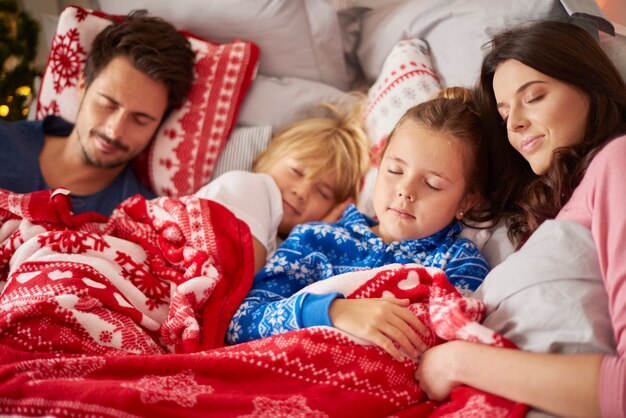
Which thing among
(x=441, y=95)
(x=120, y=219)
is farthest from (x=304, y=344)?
(x=441, y=95)

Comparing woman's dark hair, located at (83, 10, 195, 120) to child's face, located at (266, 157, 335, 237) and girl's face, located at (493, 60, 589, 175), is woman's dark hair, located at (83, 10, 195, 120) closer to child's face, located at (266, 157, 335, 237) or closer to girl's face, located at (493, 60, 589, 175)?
child's face, located at (266, 157, 335, 237)

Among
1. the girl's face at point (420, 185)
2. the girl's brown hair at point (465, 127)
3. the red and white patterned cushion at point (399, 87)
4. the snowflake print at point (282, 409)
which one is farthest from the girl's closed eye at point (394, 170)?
the snowflake print at point (282, 409)

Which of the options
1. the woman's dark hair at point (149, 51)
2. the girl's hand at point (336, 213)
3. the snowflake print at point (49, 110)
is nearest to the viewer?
the girl's hand at point (336, 213)

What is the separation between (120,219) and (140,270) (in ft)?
0.71

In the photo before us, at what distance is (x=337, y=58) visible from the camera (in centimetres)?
207

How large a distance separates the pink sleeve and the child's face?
75cm

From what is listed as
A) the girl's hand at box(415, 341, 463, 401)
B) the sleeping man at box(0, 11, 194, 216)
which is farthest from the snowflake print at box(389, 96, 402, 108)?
the girl's hand at box(415, 341, 463, 401)

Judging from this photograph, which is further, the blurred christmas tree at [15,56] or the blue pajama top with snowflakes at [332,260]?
the blurred christmas tree at [15,56]

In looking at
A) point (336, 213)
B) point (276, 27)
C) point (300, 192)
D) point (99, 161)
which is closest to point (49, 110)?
point (99, 161)

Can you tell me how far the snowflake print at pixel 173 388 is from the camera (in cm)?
97

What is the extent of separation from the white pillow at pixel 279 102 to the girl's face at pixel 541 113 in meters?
0.83

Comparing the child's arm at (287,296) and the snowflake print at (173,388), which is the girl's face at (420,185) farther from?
the snowflake print at (173,388)

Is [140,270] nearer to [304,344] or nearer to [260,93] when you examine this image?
[304,344]

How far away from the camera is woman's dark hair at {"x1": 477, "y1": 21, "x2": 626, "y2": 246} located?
1.21m
